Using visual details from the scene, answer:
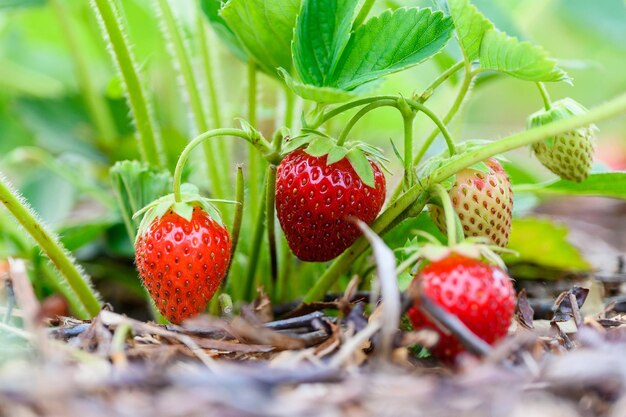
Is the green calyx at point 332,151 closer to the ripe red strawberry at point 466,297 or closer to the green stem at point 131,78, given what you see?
the ripe red strawberry at point 466,297

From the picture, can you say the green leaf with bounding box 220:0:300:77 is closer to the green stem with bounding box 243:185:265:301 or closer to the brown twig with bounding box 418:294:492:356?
the green stem with bounding box 243:185:265:301

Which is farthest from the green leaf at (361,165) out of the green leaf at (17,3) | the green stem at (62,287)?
the green leaf at (17,3)

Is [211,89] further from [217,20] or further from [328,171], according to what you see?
[328,171]

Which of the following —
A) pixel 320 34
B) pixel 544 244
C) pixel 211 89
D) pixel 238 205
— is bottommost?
pixel 544 244

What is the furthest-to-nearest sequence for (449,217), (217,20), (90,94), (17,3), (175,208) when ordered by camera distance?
(90,94), (17,3), (217,20), (175,208), (449,217)

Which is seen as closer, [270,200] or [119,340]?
[119,340]

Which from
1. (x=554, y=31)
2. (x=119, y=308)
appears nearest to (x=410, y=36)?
(x=119, y=308)

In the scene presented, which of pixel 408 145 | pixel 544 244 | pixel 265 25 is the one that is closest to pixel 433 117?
pixel 408 145
